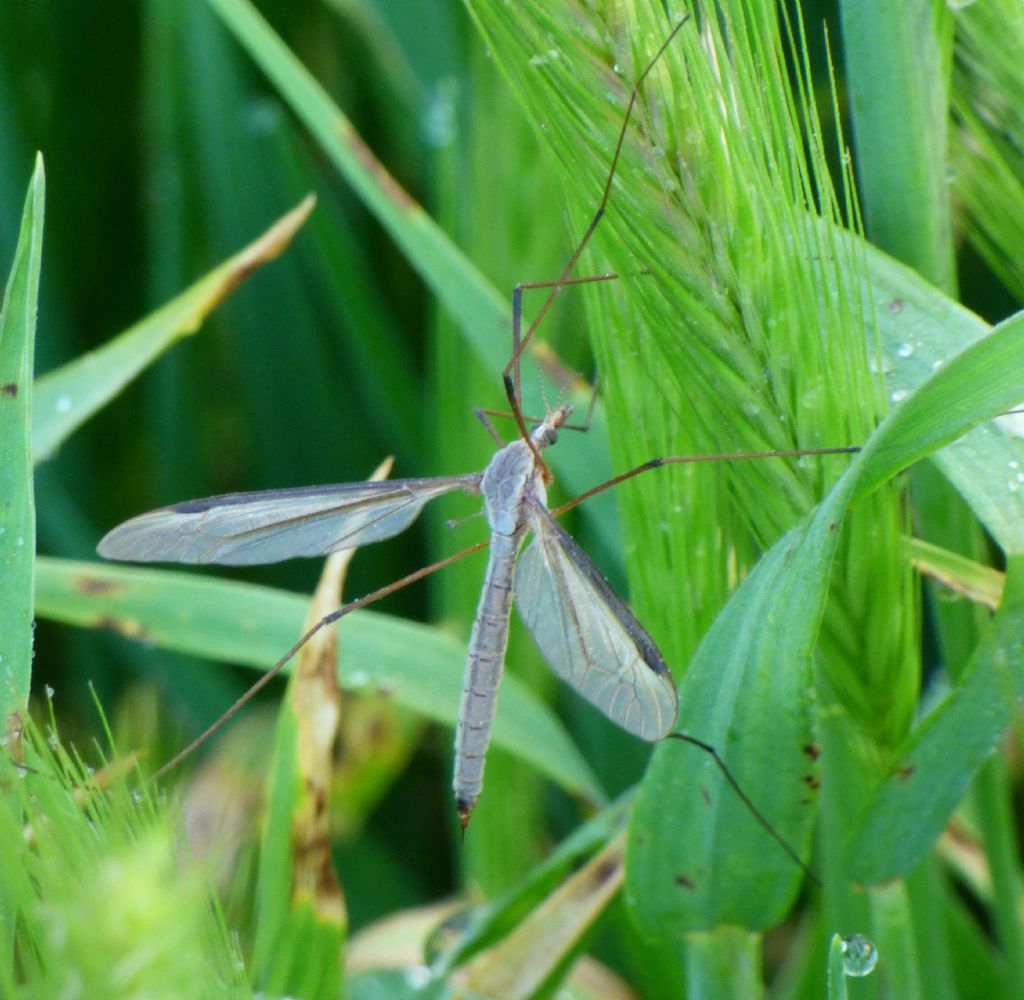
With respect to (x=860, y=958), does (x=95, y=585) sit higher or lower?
higher

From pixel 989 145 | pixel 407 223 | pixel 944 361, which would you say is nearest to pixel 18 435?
pixel 407 223

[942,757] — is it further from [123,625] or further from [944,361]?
[123,625]

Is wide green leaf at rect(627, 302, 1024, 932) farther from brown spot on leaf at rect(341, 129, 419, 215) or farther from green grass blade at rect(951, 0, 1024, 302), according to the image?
brown spot on leaf at rect(341, 129, 419, 215)

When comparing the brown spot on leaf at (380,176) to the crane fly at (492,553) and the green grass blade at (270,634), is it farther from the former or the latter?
the green grass blade at (270,634)

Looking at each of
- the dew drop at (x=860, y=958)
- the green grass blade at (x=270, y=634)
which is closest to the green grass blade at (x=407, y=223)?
the green grass blade at (x=270, y=634)

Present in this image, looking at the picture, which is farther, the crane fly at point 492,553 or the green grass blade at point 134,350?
the green grass blade at point 134,350

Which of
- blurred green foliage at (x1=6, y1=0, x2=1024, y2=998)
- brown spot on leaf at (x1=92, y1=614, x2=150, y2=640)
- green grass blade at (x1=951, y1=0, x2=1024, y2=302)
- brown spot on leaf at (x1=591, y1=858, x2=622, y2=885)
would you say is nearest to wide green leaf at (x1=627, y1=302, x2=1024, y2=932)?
blurred green foliage at (x1=6, y1=0, x2=1024, y2=998)

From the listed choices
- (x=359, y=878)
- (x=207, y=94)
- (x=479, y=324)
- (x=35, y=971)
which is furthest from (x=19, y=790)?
(x=207, y=94)
